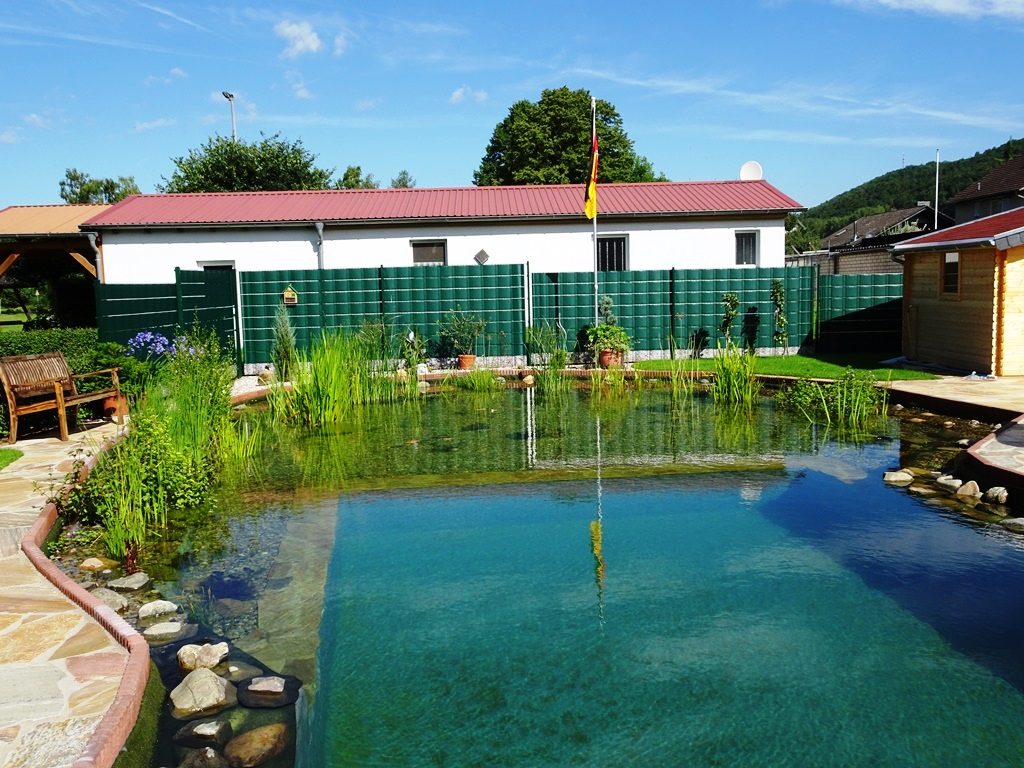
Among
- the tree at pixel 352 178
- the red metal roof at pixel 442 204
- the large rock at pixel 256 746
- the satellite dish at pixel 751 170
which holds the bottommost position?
the large rock at pixel 256 746

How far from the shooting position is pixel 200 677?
3795mm

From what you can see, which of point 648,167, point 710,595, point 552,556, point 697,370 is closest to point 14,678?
point 552,556

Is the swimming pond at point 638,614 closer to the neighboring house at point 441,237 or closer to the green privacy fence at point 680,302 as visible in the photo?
the green privacy fence at point 680,302

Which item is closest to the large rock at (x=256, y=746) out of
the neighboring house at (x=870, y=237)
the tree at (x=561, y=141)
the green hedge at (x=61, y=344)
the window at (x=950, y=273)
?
the green hedge at (x=61, y=344)

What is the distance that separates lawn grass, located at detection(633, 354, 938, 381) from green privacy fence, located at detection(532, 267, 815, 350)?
2.14ft

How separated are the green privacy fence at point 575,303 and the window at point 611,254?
2297mm

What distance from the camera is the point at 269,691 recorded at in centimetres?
378

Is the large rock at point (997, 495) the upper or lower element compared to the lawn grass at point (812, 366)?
lower

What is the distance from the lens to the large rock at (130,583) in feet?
16.5

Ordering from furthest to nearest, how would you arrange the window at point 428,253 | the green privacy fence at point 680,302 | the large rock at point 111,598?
the window at point 428,253 → the green privacy fence at point 680,302 → the large rock at point 111,598

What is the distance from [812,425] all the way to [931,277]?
5905 mm

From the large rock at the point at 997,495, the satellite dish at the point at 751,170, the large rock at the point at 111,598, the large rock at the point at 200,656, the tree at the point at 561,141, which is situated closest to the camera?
the large rock at the point at 200,656

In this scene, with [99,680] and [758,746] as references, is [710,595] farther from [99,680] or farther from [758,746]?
Result: [99,680]

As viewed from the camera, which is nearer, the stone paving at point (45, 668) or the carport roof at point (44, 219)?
the stone paving at point (45, 668)
